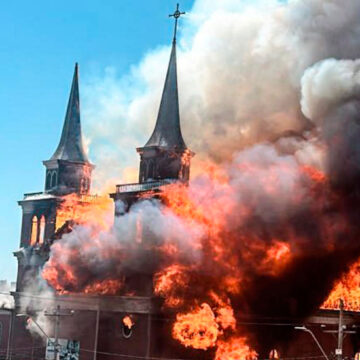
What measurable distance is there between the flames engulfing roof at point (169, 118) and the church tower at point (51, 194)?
1246cm

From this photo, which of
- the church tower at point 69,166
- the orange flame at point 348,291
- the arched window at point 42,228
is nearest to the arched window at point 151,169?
the church tower at point 69,166

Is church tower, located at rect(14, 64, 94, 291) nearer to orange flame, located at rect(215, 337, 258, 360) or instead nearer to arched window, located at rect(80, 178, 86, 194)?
arched window, located at rect(80, 178, 86, 194)

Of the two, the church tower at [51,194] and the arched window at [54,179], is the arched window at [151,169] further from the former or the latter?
the arched window at [54,179]

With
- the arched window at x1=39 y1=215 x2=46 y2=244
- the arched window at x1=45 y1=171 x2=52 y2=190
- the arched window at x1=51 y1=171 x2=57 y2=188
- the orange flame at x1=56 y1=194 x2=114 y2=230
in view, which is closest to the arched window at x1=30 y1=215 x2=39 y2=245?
the arched window at x1=39 y1=215 x2=46 y2=244

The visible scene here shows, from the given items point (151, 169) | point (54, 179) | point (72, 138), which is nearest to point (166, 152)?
point (151, 169)

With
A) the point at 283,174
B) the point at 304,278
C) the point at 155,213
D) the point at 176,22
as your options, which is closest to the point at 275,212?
the point at 283,174

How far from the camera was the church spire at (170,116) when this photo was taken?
69.5 meters

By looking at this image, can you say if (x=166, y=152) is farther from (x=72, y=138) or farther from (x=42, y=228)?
(x=42, y=228)

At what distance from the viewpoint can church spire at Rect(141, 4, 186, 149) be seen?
6954 cm

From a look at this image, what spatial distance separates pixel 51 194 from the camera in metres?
79.4

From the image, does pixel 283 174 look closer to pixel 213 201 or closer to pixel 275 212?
pixel 275 212

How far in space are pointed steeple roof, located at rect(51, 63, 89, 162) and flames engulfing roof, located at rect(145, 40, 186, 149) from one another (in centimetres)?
1246

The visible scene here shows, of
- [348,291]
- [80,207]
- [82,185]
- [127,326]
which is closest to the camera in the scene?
[127,326]

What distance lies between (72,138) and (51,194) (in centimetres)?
598
